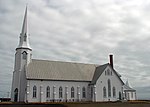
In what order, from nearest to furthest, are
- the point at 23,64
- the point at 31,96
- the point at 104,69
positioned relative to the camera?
1. the point at 31,96
2. the point at 23,64
3. the point at 104,69

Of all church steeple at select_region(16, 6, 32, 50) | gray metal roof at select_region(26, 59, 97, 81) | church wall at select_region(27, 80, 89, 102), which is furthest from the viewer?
church steeple at select_region(16, 6, 32, 50)

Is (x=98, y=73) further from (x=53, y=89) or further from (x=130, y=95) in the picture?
(x=130, y=95)

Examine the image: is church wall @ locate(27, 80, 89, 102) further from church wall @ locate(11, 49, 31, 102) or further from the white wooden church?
church wall @ locate(11, 49, 31, 102)

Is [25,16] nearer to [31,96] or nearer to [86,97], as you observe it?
[31,96]

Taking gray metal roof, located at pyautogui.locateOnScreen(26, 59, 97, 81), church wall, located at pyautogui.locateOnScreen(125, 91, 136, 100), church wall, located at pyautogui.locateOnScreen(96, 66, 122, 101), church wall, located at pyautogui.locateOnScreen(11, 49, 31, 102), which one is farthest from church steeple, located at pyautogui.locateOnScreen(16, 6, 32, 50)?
church wall, located at pyautogui.locateOnScreen(125, 91, 136, 100)

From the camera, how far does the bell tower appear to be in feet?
175

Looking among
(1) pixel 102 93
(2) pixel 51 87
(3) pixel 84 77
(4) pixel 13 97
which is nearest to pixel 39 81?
(2) pixel 51 87

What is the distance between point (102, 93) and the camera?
5756cm

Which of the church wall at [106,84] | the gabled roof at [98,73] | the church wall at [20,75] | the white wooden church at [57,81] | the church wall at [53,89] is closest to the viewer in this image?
A: the church wall at [53,89]

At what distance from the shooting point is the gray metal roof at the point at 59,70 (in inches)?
2120

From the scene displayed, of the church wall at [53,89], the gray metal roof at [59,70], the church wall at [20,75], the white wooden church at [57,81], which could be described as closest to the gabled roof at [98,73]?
the white wooden church at [57,81]

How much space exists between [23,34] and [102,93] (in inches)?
1026

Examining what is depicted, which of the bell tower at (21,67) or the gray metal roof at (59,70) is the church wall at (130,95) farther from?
the bell tower at (21,67)

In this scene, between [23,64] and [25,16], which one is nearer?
[23,64]
